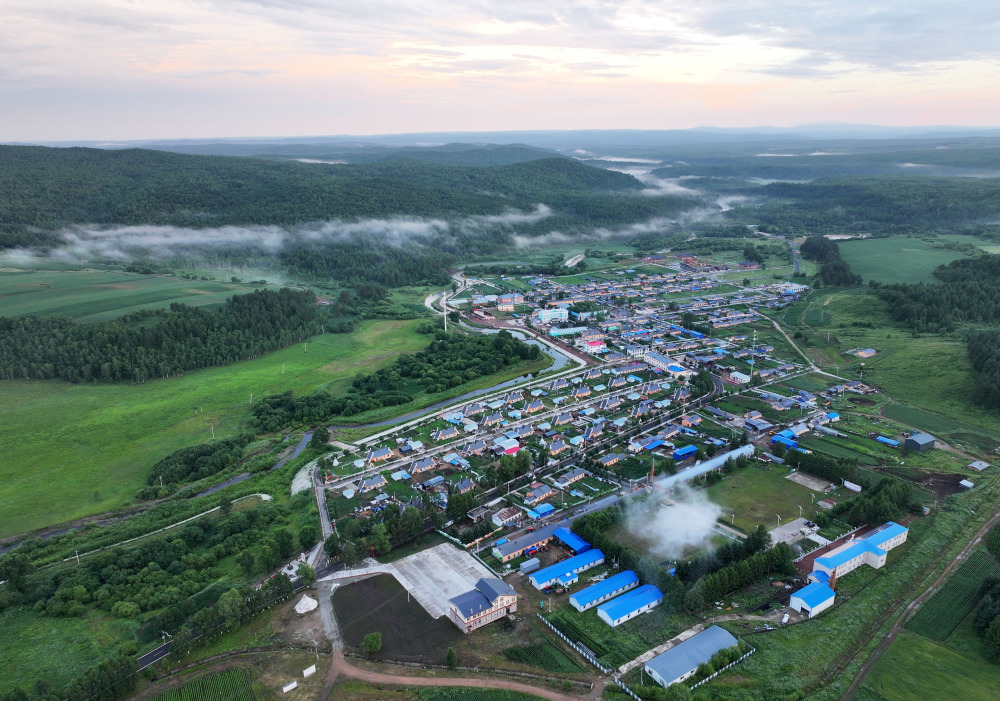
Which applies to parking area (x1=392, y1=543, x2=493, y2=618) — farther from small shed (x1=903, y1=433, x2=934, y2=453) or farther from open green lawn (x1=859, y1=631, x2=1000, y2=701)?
small shed (x1=903, y1=433, x2=934, y2=453)

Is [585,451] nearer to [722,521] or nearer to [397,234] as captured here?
[722,521]

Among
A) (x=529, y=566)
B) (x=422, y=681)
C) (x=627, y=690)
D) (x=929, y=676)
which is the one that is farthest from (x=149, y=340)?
(x=929, y=676)

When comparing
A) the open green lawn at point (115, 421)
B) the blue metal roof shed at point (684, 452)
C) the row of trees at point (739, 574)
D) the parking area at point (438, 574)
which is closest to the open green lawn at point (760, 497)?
the row of trees at point (739, 574)

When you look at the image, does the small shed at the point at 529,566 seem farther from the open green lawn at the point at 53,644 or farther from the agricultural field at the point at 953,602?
the open green lawn at the point at 53,644

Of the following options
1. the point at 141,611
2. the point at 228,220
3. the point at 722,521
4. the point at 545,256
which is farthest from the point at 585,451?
the point at 228,220

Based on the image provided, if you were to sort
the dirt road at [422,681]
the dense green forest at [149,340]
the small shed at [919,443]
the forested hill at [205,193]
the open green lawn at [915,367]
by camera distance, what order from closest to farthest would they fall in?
the dirt road at [422,681] → the small shed at [919,443] → the open green lawn at [915,367] → the dense green forest at [149,340] → the forested hill at [205,193]

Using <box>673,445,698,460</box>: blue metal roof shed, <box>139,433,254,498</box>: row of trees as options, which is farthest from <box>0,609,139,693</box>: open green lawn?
<box>673,445,698,460</box>: blue metal roof shed
